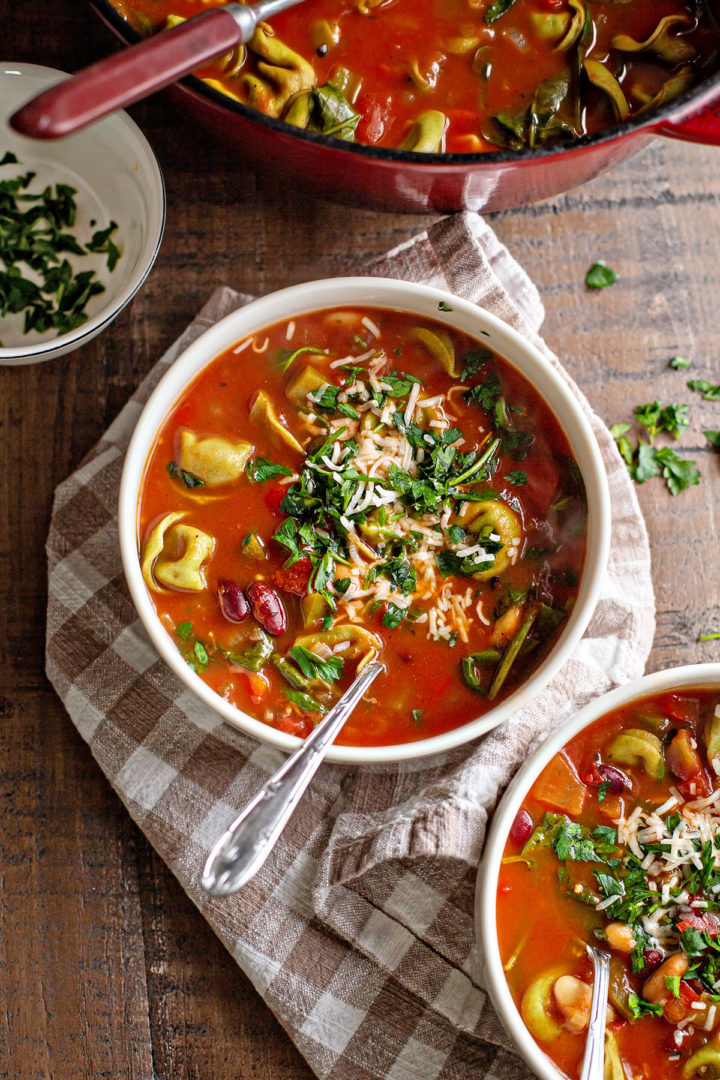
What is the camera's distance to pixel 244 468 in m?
2.69

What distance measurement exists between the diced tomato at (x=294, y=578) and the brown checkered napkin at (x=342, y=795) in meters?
0.55

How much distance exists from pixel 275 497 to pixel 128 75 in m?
1.10

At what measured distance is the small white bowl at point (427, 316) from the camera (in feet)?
8.48

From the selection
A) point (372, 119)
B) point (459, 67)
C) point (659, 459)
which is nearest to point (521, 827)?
point (659, 459)

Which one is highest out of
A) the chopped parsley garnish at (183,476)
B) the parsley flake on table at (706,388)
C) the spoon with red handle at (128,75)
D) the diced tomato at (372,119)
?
the diced tomato at (372,119)

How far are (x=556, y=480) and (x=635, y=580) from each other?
532mm

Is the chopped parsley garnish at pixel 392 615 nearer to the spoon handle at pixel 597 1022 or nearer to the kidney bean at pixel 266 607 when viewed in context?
the kidney bean at pixel 266 607

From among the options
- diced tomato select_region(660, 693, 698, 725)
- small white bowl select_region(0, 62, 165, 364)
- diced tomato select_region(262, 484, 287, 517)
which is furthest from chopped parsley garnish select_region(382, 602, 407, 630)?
small white bowl select_region(0, 62, 165, 364)

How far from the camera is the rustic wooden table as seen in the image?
9.81 ft

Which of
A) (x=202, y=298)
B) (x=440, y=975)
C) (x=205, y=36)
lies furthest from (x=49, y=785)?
(x=205, y=36)

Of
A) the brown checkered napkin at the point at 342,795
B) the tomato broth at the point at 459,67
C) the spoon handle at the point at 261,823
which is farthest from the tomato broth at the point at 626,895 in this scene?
the tomato broth at the point at 459,67

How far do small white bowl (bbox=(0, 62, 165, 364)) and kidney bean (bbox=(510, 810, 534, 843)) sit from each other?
1860mm

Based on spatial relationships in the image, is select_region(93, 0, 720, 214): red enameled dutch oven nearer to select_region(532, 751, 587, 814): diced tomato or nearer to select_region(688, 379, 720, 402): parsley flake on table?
select_region(688, 379, 720, 402): parsley flake on table

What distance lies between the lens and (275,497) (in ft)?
8.83
